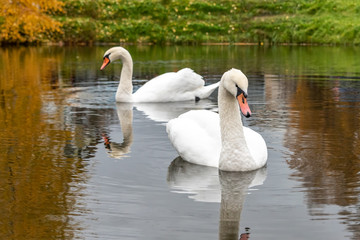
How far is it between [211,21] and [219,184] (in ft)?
111

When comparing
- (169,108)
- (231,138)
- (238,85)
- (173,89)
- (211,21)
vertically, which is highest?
(238,85)

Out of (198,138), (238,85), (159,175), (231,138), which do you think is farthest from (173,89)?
(238,85)

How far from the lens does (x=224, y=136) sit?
8180 millimetres

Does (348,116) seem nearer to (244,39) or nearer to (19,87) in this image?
(19,87)

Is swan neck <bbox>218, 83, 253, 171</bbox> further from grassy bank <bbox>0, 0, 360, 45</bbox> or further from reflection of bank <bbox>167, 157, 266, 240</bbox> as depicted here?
grassy bank <bbox>0, 0, 360, 45</bbox>

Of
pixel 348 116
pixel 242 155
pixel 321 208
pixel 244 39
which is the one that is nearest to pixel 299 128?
pixel 348 116

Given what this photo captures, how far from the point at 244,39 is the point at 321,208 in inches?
1336

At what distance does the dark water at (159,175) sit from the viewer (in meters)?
6.27

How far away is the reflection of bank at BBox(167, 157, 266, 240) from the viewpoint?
671 cm

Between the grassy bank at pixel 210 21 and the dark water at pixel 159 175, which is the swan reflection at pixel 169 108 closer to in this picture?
the dark water at pixel 159 175

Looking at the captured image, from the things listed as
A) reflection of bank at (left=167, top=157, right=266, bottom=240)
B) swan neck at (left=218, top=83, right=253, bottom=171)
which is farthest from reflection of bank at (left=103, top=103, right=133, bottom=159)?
swan neck at (left=218, top=83, right=253, bottom=171)

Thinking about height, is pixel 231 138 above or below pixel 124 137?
above

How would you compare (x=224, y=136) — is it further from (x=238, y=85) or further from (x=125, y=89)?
(x=125, y=89)

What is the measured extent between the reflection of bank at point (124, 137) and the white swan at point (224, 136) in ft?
2.73
